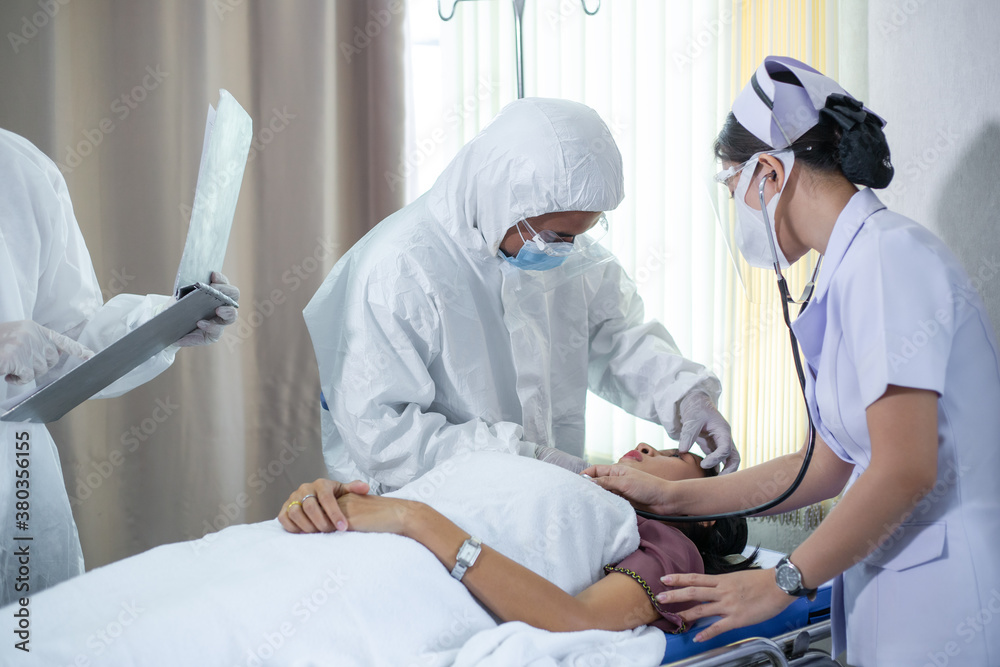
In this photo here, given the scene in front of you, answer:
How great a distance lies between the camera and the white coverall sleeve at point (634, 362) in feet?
6.21

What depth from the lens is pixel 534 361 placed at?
178 centimetres

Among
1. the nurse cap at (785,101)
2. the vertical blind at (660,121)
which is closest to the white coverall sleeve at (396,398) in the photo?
the nurse cap at (785,101)

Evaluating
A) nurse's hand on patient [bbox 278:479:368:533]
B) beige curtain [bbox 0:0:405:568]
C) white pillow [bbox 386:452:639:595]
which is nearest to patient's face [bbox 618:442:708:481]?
white pillow [bbox 386:452:639:595]

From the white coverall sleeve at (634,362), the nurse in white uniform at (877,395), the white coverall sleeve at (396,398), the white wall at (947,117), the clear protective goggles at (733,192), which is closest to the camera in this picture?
the nurse in white uniform at (877,395)

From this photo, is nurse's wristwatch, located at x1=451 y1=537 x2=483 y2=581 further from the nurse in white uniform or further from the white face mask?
the white face mask

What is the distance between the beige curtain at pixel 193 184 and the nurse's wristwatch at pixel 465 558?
1.58 m

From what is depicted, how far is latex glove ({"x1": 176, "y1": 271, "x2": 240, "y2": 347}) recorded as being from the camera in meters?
1.33

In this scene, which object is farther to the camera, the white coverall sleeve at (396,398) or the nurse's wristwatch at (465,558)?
the white coverall sleeve at (396,398)

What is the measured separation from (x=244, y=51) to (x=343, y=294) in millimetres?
1267

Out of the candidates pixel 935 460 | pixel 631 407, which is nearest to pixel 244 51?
pixel 631 407

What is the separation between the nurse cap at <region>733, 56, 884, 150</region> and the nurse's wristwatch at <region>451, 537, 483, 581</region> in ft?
2.58

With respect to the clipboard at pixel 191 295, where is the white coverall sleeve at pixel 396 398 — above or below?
below

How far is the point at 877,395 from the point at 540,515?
1.92 feet

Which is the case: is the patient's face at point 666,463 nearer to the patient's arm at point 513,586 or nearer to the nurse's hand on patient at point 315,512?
the patient's arm at point 513,586
